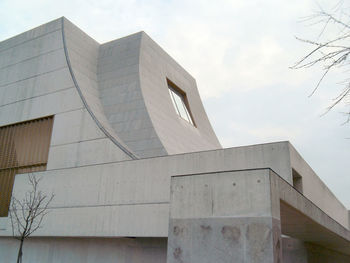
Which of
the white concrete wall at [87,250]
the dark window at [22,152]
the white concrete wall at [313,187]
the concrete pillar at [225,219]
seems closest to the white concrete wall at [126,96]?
the dark window at [22,152]

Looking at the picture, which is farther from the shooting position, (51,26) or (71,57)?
(51,26)

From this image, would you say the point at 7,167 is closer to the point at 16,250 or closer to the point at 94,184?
the point at 16,250

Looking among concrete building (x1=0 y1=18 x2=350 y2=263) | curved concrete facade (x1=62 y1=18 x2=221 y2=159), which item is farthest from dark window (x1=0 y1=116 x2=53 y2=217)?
curved concrete facade (x1=62 y1=18 x2=221 y2=159)

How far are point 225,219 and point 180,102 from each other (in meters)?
15.9

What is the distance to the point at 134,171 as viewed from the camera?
1244 cm

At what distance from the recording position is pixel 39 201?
13250 millimetres

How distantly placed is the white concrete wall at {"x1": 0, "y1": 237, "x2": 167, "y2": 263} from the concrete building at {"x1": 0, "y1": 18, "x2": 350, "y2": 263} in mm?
39

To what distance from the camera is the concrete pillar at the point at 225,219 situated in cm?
560

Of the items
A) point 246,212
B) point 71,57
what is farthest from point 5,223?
point 246,212

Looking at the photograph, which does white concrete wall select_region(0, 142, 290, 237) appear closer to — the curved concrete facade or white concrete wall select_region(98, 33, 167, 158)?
the curved concrete facade

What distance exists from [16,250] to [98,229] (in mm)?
4777

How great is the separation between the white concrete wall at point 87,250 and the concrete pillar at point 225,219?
604cm

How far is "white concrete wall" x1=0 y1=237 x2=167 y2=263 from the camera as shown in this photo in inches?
478

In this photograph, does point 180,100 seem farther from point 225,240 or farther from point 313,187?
point 225,240
